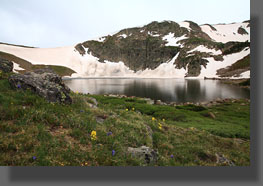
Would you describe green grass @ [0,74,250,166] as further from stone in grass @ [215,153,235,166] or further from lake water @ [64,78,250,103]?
lake water @ [64,78,250,103]

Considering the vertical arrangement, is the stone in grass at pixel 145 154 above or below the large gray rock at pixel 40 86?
below

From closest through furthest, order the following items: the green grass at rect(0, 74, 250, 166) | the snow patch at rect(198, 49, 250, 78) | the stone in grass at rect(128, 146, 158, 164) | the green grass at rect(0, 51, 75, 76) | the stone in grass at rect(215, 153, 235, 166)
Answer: the green grass at rect(0, 74, 250, 166), the stone in grass at rect(128, 146, 158, 164), the stone in grass at rect(215, 153, 235, 166), the snow patch at rect(198, 49, 250, 78), the green grass at rect(0, 51, 75, 76)

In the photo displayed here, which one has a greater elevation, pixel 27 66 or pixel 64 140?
pixel 27 66

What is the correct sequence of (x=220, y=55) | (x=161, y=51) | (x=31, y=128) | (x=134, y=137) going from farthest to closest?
(x=161, y=51), (x=220, y=55), (x=134, y=137), (x=31, y=128)

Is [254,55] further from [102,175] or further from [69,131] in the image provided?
[69,131]

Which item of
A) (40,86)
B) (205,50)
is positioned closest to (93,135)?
(40,86)

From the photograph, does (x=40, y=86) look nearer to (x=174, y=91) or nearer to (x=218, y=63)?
(x=174, y=91)

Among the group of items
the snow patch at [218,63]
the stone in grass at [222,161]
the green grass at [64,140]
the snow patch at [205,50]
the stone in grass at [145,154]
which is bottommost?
the stone in grass at [222,161]

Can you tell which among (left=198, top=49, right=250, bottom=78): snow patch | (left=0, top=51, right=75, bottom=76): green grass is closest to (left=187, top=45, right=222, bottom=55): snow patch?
(left=198, top=49, right=250, bottom=78): snow patch

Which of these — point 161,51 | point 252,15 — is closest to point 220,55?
point 161,51

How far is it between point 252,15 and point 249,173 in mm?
3887

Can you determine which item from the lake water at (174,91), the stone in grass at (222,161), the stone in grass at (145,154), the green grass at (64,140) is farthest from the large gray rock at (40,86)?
→ the lake water at (174,91)

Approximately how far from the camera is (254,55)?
12.6 feet

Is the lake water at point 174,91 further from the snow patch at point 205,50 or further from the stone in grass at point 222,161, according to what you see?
the snow patch at point 205,50
